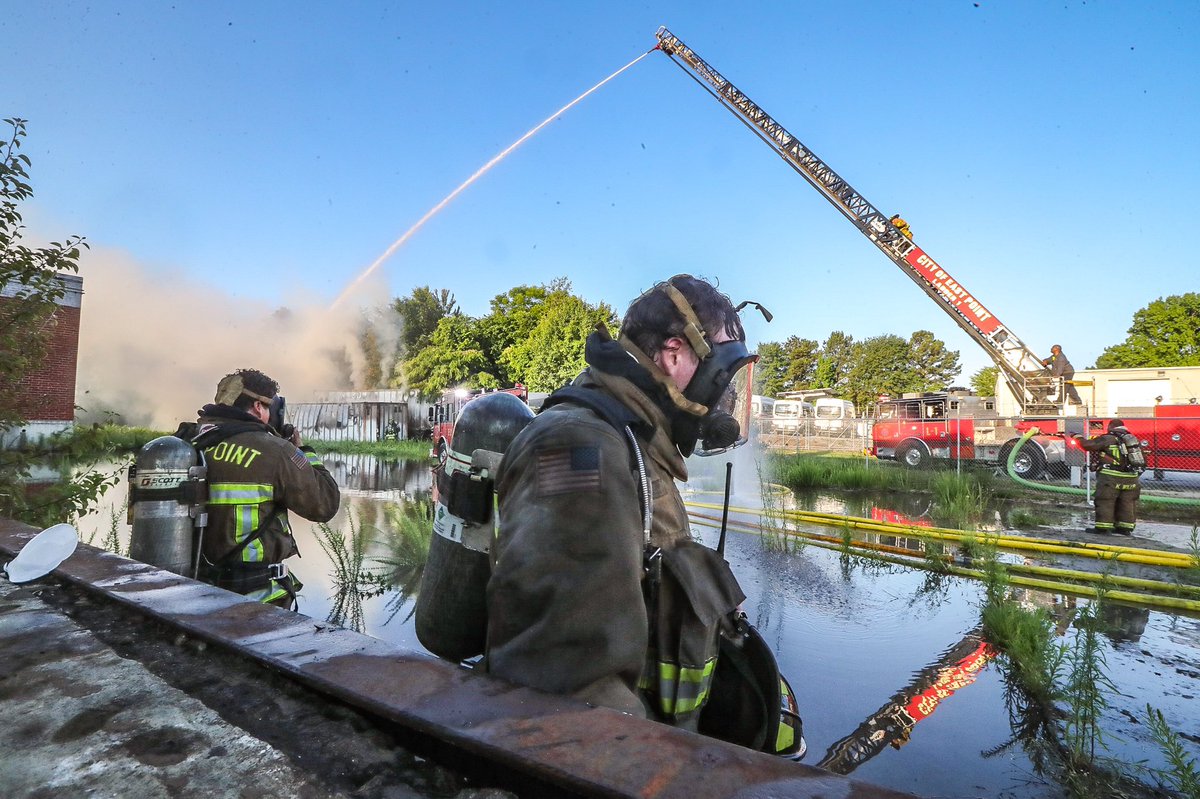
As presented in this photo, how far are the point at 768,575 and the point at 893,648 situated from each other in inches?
76.8

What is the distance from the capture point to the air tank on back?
1.86 m

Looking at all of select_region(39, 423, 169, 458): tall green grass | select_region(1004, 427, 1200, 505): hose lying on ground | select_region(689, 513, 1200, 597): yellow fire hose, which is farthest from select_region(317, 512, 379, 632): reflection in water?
select_region(1004, 427, 1200, 505): hose lying on ground

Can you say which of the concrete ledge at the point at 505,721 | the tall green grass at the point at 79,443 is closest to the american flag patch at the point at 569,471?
the concrete ledge at the point at 505,721

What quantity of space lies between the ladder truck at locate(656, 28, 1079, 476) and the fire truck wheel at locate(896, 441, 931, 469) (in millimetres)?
30

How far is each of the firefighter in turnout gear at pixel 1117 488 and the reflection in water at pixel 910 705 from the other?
600cm

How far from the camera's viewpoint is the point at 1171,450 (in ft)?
45.2

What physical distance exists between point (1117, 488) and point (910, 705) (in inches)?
292

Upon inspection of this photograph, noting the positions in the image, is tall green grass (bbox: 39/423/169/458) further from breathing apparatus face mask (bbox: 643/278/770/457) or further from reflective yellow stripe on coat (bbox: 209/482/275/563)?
breathing apparatus face mask (bbox: 643/278/770/457)

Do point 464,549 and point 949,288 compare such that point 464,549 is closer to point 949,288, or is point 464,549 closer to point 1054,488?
point 1054,488

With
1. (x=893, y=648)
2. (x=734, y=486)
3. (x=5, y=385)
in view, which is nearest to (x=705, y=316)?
(x=893, y=648)

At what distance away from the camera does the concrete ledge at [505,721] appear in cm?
80

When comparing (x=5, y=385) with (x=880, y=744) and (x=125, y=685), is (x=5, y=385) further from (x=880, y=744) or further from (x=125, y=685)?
(x=880, y=744)

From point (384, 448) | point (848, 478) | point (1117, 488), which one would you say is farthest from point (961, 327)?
point (384, 448)

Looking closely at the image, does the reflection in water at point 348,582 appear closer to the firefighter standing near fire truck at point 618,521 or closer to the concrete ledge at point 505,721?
the concrete ledge at point 505,721
